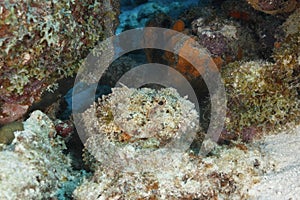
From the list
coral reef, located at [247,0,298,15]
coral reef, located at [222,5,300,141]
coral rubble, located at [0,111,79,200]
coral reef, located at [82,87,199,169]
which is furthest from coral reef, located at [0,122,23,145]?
coral reef, located at [247,0,298,15]

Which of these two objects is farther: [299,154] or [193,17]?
[193,17]

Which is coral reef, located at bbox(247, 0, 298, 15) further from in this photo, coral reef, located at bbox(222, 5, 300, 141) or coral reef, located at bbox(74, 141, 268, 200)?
coral reef, located at bbox(74, 141, 268, 200)

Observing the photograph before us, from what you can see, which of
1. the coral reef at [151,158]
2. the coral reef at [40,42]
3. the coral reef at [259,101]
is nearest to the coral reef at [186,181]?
the coral reef at [151,158]

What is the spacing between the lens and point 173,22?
16.2ft

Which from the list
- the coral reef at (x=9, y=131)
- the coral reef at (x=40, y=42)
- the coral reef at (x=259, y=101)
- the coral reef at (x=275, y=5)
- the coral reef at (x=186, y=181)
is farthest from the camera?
the coral reef at (x=275, y=5)

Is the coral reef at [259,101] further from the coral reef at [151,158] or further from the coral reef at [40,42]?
the coral reef at [40,42]

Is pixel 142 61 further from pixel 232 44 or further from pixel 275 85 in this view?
pixel 275 85

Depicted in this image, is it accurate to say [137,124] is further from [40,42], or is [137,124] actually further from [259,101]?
[259,101]

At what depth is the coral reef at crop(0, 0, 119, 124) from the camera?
2.29 metres

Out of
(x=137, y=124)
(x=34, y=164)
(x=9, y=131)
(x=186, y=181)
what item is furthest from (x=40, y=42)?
(x=186, y=181)

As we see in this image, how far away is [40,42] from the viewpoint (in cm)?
246

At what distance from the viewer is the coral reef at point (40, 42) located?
90.2 inches

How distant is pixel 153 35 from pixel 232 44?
47.0 inches

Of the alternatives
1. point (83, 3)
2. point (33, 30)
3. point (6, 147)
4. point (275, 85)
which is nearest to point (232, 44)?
point (275, 85)
